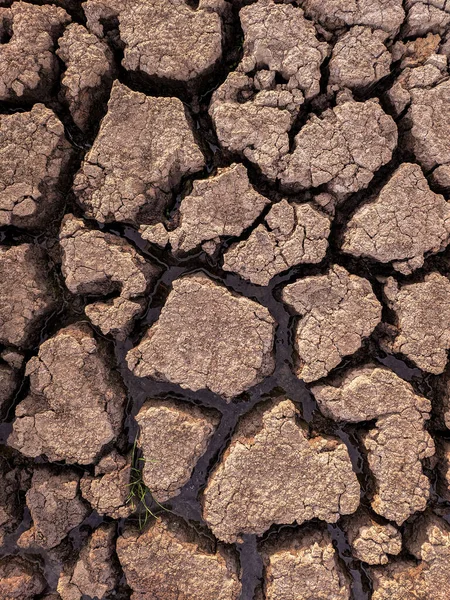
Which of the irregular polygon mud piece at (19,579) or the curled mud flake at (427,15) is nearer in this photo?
the curled mud flake at (427,15)

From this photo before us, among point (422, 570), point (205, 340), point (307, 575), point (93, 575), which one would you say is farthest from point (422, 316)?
point (93, 575)

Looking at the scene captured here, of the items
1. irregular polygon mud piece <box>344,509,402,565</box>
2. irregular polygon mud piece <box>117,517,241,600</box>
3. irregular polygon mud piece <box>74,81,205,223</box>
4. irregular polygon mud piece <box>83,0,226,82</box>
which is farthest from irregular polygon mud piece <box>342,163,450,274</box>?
irregular polygon mud piece <box>117,517,241,600</box>

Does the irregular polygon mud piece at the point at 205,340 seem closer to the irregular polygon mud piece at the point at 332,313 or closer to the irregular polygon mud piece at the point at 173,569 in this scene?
the irregular polygon mud piece at the point at 332,313

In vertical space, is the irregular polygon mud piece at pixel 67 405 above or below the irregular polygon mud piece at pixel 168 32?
below

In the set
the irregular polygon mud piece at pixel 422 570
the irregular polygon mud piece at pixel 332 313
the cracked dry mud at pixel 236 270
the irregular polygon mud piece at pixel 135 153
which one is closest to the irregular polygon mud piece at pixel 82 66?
the cracked dry mud at pixel 236 270

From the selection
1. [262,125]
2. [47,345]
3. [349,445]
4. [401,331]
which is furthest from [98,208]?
[349,445]

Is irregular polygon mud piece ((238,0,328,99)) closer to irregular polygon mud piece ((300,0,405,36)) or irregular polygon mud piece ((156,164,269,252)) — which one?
irregular polygon mud piece ((300,0,405,36))

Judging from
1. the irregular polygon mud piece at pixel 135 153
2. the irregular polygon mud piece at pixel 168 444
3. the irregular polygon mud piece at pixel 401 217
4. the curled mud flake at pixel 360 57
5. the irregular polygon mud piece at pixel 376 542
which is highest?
the curled mud flake at pixel 360 57
